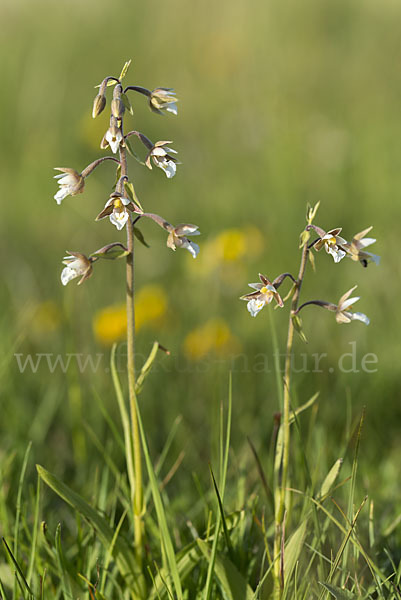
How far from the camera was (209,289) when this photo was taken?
357cm

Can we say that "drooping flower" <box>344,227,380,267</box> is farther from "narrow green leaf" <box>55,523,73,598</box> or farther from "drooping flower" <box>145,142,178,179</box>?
"narrow green leaf" <box>55,523,73,598</box>

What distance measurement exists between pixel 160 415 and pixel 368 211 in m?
2.44

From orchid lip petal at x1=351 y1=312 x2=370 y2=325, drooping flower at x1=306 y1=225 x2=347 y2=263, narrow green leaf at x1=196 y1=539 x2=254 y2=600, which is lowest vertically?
narrow green leaf at x1=196 y1=539 x2=254 y2=600

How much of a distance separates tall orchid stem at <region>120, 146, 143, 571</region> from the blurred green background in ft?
1.71

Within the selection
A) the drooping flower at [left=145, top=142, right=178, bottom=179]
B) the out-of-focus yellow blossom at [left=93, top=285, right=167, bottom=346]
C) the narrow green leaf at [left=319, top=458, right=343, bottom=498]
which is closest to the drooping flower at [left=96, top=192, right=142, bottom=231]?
the drooping flower at [left=145, top=142, right=178, bottom=179]

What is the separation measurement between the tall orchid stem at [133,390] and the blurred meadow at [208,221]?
194mm

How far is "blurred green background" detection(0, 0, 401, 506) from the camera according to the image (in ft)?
8.24

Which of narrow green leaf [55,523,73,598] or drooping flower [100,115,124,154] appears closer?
drooping flower [100,115,124,154]

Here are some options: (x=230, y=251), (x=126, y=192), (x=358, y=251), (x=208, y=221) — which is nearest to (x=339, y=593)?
(x=358, y=251)

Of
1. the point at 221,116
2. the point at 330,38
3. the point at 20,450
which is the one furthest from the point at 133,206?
the point at 330,38

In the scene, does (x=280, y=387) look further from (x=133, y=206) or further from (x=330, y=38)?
(x=330, y=38)

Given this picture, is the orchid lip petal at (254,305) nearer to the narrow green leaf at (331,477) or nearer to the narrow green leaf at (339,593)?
the narrow green leaf at (331,477)

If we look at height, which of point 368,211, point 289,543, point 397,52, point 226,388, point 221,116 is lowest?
point 289,543

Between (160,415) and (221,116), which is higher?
(221,116)
